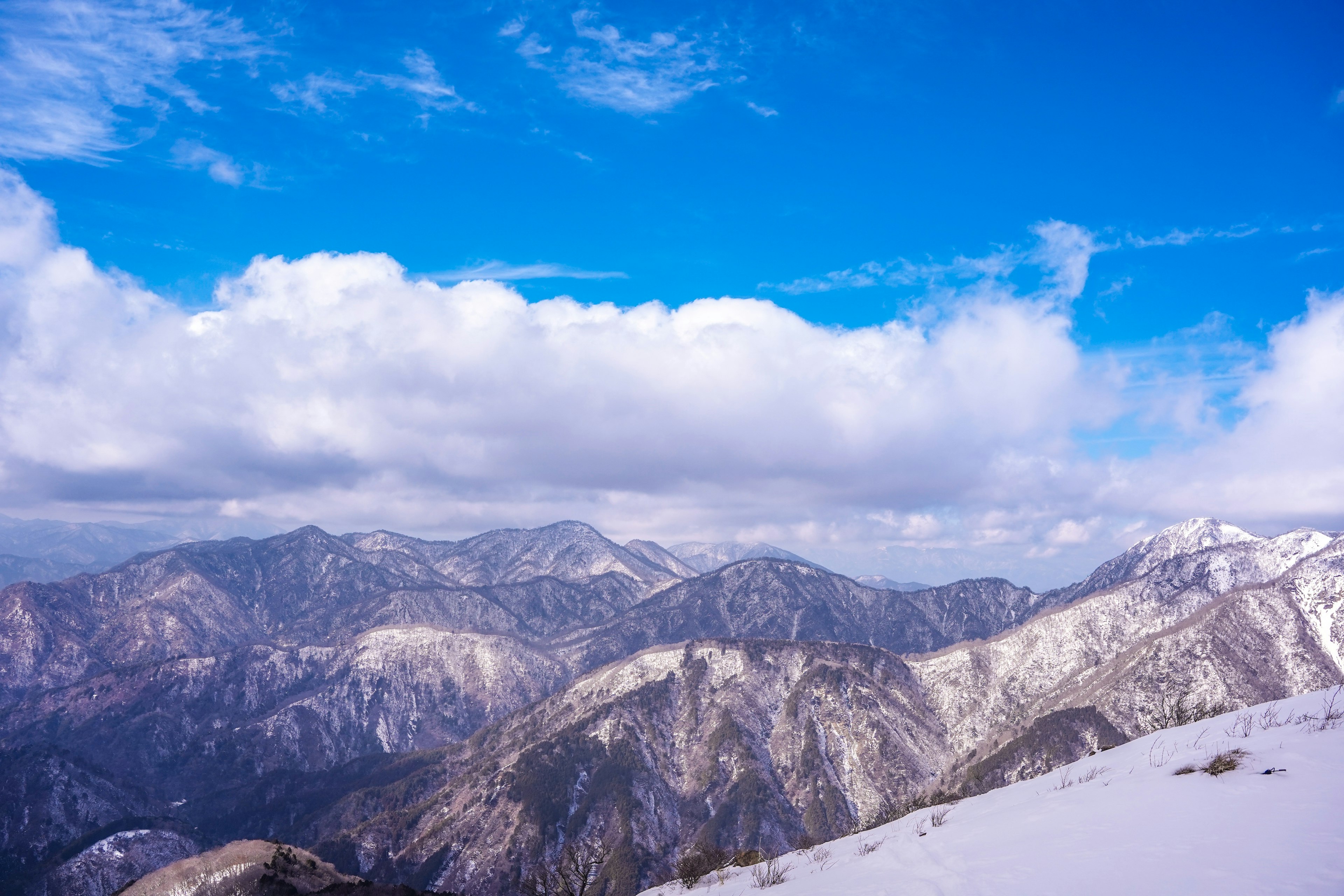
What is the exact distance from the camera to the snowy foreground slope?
35.2 feet

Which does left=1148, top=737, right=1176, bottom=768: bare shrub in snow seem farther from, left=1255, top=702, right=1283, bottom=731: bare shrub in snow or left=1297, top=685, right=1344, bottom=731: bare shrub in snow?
left=1297, top=685, right=1344, bottom=731: bare shrub in snow

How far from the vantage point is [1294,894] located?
9.34 meters

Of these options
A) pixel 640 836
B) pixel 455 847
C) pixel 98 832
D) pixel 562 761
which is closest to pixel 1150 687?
pixel 640 836

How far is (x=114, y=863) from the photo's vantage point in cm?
15200

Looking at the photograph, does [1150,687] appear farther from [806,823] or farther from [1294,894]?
[1294,894]

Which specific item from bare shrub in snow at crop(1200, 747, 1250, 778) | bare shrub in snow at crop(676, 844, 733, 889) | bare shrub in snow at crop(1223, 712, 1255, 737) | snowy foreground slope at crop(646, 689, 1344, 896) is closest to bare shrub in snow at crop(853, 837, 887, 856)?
snowy foreground slope at crop(646, 689, 1344, 896)

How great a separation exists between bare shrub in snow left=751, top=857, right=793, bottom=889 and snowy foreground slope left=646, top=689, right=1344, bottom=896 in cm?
22

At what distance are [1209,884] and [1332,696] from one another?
15.6m

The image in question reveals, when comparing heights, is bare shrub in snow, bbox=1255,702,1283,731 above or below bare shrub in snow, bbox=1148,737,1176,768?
above

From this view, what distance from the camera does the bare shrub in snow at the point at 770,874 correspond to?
18.0 m

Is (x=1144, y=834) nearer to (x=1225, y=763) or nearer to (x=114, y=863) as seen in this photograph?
(x=1225, y=763)

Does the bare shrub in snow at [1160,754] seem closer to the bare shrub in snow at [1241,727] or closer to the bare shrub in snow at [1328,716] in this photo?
the bare shrub in snow at [1241,727]

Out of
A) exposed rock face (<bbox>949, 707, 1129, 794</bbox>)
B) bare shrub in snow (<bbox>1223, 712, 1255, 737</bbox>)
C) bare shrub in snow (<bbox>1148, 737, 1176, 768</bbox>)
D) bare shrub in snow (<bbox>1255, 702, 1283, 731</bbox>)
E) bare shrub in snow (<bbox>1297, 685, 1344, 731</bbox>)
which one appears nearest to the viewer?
bare shrub in snow (<bbox>1297, 685, 1344, 731</bbox>)

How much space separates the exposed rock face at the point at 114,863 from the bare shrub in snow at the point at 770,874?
166847 mm
